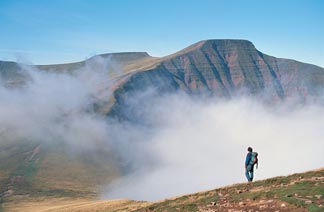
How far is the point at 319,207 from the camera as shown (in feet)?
93.2

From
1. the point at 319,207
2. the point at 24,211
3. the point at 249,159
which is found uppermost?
the point at 249,159

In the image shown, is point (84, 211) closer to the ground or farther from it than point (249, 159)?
closer to the ground

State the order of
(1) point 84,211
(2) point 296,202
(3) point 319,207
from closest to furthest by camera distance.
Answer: (3) point 319,207 → (2) point 296,202 → (1) point 84,211

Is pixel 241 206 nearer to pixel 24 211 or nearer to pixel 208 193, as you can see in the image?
pixel 208 193

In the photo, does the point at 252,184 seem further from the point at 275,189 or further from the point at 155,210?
the point at 155,210

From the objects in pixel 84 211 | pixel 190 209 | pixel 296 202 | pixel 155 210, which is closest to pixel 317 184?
Answer: pixel 296 202

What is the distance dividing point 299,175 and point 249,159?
7791mm

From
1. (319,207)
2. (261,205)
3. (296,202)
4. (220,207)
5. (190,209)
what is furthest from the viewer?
(190,209)

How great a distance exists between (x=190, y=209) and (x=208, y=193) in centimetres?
909

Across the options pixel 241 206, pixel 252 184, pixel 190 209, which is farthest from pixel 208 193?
pixel 241 206

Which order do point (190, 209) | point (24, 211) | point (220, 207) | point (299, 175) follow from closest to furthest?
1. point (220, 207)
2. point (190, 209)
3. point (299, 175)
4. point (24, 211)

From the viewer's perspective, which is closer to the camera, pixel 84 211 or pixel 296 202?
pixel 296 202

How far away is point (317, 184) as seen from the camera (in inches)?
1415

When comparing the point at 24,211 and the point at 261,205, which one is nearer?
the point at 261,205
